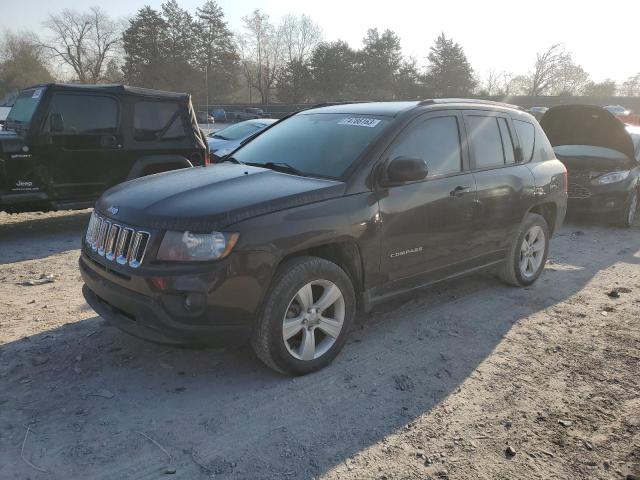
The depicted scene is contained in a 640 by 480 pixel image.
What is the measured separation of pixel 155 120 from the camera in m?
7.75

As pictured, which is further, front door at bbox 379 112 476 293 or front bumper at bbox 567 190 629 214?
front bumper at bbox 567 190 629 214

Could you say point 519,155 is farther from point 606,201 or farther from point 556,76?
point 556,76

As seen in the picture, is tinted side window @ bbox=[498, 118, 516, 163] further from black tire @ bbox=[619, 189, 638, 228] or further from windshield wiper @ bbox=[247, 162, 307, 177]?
black tire @ bbox=[619, 189, 638, 228]

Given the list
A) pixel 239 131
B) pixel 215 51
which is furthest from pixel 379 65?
pixel 239 131

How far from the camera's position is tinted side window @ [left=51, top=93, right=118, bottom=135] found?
276 inches

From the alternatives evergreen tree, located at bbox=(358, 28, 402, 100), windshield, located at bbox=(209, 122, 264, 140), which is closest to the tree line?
evergreen tree, located at bbox=(358, 28, 402, 100)

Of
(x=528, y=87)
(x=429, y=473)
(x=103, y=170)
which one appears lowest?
(x=429, y=473)

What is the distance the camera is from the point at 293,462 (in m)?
2.59

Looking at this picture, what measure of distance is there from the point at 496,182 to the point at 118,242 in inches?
129

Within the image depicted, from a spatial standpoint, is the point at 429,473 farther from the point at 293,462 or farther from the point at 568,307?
the point at 568,307

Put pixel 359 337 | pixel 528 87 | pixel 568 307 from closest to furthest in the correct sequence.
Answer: pixel 359 337 → pixel 568 307 → pixel 528 87

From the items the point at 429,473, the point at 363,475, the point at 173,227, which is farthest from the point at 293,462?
the point at 173,227

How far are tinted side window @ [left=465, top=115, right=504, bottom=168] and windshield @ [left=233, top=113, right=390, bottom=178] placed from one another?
1008 millimetres

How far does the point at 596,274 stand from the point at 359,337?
3561 mm
